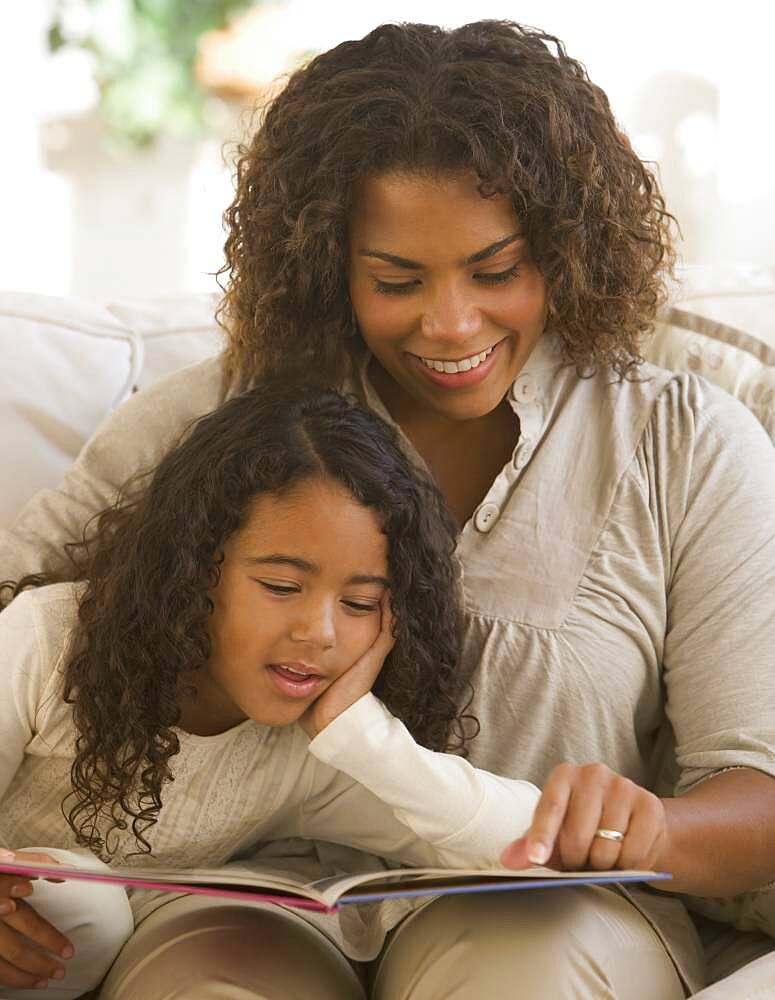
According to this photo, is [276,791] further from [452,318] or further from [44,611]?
[452,318]

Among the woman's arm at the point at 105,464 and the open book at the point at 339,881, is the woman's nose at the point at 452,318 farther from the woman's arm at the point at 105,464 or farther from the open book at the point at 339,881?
the open book at the point at 339,881

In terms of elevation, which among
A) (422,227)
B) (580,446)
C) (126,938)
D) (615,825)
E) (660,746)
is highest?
(422,227)

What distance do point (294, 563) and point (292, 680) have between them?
4.7 inches

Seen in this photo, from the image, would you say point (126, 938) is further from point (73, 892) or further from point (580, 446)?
point (580, 446)

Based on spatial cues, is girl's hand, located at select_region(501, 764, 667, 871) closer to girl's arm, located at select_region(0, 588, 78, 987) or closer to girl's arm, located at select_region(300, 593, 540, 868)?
girl's arm, located at select_region(300, 593, 540, 868)

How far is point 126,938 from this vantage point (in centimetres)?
144

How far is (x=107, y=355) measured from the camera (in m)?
1.93

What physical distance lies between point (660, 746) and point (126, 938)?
601 mm

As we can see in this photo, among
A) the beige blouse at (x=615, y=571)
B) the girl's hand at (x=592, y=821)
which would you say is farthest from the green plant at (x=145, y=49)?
the girl's hand at (x=592, y=821)

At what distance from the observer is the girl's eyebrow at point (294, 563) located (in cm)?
143

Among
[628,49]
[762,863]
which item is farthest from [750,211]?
[762,863]

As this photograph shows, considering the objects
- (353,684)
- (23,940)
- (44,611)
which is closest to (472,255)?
(353,684)

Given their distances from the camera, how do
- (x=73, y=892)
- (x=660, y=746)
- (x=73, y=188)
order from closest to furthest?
(x=73, y=892) < (x=660, y=746) < (x=73, y=188)

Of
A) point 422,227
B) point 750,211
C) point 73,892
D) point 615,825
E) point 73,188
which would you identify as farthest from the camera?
point 73,188
